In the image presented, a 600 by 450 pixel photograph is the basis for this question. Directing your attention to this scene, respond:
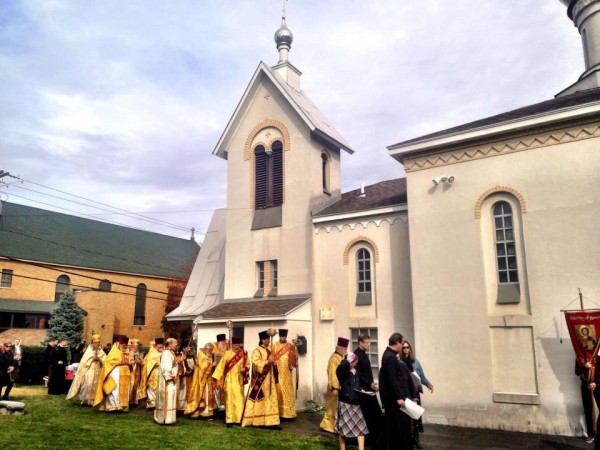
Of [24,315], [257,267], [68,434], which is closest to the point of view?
[68,434]

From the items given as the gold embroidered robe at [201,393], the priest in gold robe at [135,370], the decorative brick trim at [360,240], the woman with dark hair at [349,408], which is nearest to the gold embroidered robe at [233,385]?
the gold embroidered robe at [201,393]

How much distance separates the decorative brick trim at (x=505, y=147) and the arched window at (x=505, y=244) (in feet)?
4.98

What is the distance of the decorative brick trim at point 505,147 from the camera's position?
13.2 m

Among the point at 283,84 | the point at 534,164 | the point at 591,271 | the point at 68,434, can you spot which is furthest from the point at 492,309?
the point at 283,84

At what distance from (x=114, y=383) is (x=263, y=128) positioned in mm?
11268

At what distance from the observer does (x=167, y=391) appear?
42.2 ft

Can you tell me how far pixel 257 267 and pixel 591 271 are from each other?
11.5m

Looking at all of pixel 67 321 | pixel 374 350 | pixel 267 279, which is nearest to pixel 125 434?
pixel 374 350

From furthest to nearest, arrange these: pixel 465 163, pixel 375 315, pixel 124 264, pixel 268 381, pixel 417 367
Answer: pixel 124 264 → pixel 375 315 → pixel 465 163 → pixel 268 381 → pixel 417 367

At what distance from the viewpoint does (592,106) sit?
1266 centimetres

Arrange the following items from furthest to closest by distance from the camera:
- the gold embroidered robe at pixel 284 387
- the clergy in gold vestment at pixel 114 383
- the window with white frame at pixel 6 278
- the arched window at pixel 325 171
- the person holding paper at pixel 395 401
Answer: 1. the window with white frame at pixel 6 278
2. the arched window at pixel 325 171
3. the clergy in gold vestment at pixel 114 383
4. the gold embroidered robe at pixel 284 387
5. the person holding paper at pixel 395 401

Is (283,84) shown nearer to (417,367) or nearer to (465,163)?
(465,163)

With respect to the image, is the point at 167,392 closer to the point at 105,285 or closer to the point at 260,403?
the point at 260,403

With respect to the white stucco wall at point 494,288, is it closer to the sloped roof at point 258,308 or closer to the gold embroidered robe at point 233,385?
the sloped roof at point 258,308
